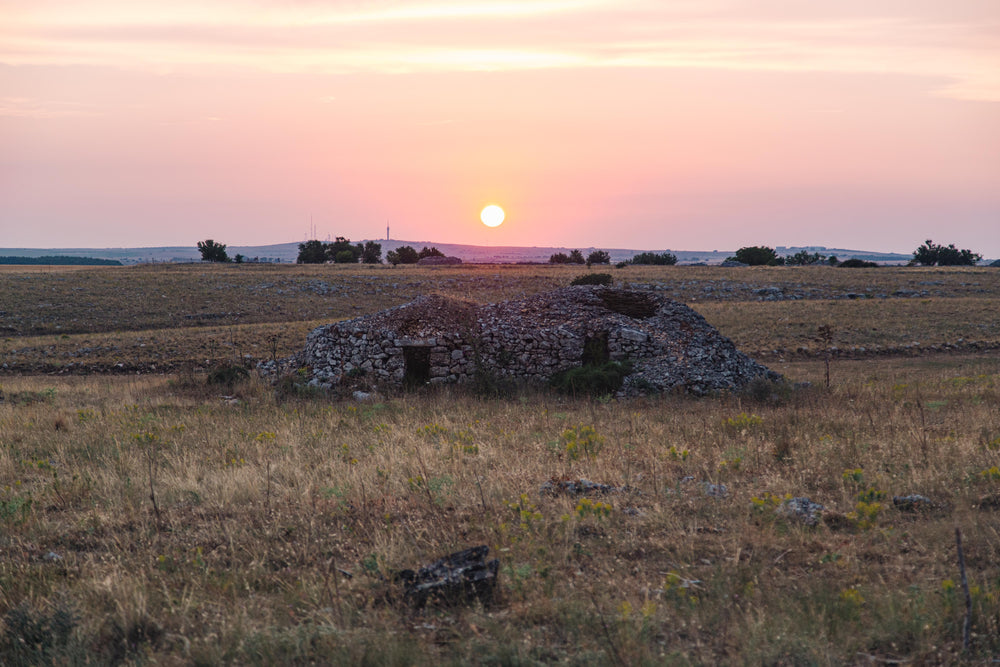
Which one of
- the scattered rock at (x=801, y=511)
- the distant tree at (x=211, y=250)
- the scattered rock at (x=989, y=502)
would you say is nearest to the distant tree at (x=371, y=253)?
the distant tree at (x=211, y=250)

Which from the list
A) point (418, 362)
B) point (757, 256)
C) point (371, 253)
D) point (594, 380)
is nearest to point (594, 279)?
point (418, 362)

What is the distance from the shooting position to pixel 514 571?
474 cm

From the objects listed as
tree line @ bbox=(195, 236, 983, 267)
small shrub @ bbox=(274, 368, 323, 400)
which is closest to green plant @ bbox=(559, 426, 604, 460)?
small shrub @ bbox=(274, 368, 323, 400)

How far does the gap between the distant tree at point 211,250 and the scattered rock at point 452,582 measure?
79.2m

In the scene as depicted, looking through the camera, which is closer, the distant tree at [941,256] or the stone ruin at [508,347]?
the stone ruin at [508,347]

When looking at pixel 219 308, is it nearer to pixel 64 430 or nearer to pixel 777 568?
pixel 64 430

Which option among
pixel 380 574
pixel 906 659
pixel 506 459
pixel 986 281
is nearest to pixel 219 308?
pixel 506 459

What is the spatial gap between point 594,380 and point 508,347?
2400 millimetres

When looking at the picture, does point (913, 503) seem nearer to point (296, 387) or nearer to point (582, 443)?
point (582, 443)

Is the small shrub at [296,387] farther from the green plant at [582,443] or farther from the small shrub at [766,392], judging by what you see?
the small shrub at [766,392]

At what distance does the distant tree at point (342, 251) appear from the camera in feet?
277

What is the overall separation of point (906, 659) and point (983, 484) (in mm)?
3681

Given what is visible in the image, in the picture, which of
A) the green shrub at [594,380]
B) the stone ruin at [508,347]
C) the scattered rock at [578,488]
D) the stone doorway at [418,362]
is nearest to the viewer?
the scattered rock at [578,488]

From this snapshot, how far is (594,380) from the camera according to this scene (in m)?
14.9
